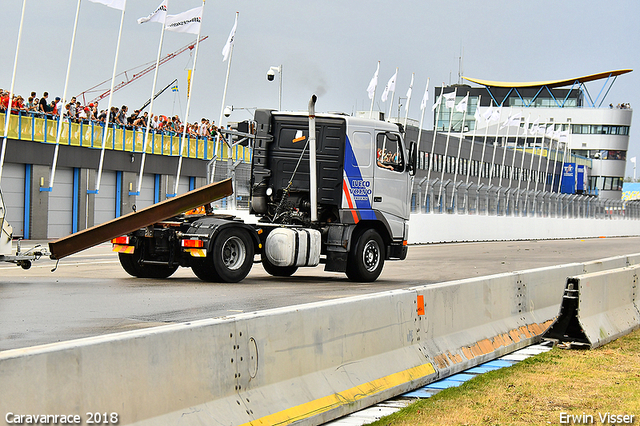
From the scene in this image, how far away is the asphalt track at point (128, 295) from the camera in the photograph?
9.38 metres

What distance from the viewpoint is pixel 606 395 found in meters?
7.06

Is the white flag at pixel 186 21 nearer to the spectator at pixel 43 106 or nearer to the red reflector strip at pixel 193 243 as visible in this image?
the spectator at pixel 43 106

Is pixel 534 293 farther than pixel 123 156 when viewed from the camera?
No

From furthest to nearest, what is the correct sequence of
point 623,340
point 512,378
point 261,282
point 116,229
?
1. point 261,282
2. point 116,229
3. point 623,340
4. point 512,378

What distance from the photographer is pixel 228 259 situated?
14.8 m

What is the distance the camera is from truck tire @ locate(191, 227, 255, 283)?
46.6ft

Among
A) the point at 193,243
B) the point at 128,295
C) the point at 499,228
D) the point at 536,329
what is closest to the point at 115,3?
the point at 193,243

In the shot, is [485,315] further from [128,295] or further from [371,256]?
[371,256]

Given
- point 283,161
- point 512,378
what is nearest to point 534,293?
point 512,378

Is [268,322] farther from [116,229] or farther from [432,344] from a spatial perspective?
[116,229]

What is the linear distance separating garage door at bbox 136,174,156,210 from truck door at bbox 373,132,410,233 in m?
26.5

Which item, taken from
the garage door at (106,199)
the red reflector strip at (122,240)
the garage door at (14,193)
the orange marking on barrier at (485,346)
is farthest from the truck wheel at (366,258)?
the garage door at (106,199)

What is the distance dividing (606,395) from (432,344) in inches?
66.9

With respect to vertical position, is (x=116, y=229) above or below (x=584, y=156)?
below
